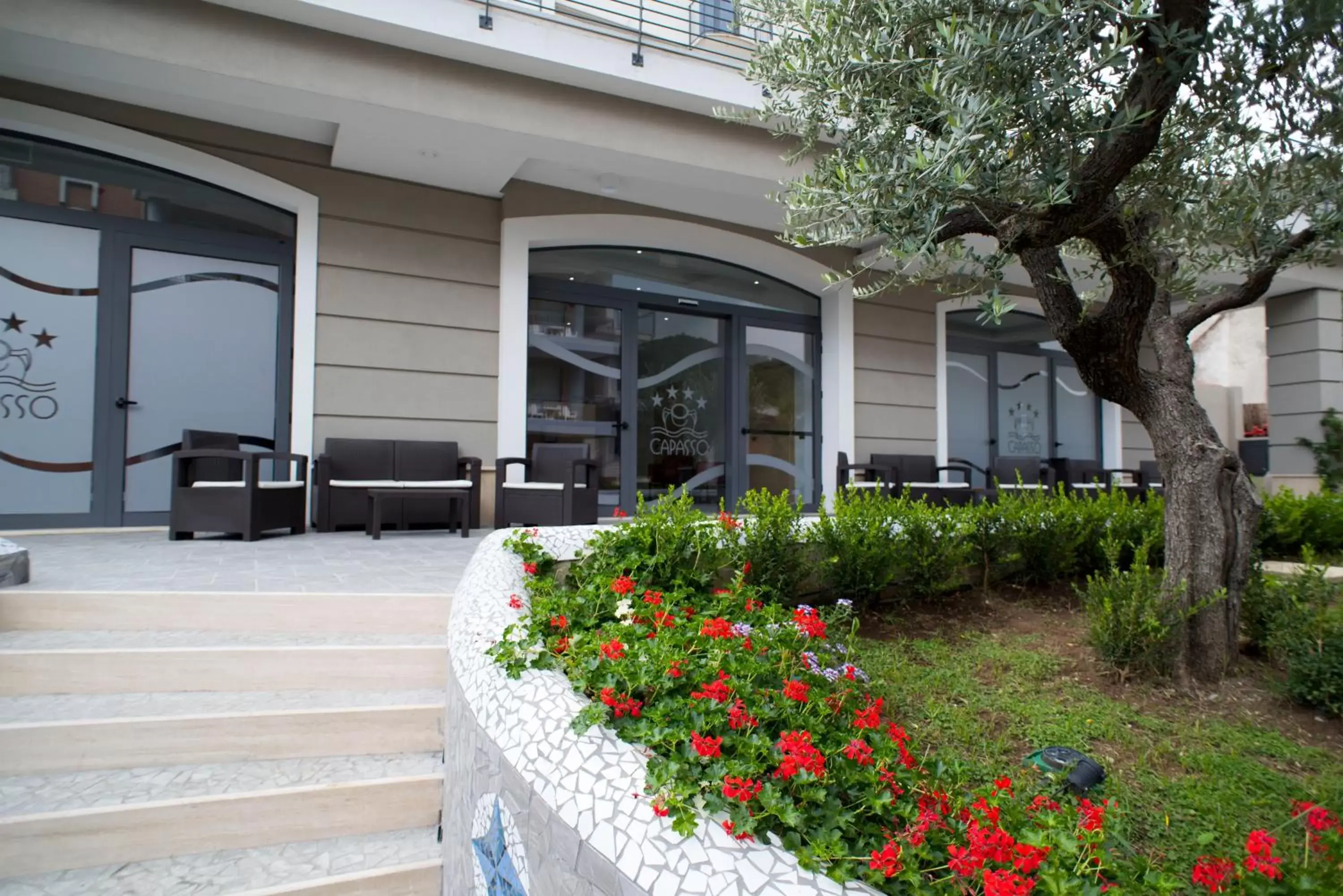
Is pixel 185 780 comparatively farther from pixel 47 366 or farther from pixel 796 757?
pixel 47 366

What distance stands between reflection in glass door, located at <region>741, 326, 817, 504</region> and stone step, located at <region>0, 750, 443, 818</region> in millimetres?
6188

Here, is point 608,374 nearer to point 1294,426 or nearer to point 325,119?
point 325,119

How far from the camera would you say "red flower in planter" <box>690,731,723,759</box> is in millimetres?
1390

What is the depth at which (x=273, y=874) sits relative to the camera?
211 cm

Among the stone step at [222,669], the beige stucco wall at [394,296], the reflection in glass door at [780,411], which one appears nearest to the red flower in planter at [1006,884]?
the stone step at [222,669]

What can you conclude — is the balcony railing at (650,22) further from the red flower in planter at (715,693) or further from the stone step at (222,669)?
the red flower in planter at (715,693)

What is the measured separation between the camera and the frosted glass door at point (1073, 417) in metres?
10.9

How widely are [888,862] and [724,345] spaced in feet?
24.8

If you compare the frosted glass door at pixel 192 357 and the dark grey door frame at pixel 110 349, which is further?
the frosted glass door at pixel 192 357

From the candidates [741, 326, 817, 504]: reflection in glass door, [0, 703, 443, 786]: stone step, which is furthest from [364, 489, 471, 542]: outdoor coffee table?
[741, 326, 817, 504]: reflection in glass door

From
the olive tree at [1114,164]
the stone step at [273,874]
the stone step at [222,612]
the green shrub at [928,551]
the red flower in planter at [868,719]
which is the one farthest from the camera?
the green shrub at [928,551]

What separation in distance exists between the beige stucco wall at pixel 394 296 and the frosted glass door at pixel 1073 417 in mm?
8123

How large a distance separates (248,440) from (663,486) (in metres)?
3.82

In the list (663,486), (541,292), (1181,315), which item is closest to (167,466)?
(541,292)
